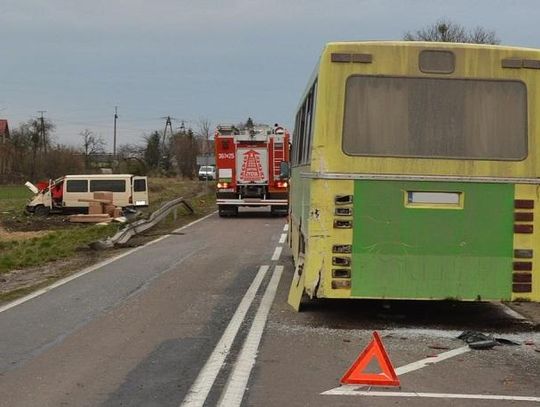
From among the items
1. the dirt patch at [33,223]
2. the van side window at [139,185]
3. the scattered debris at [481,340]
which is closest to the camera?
the scattered debris at [481,340]

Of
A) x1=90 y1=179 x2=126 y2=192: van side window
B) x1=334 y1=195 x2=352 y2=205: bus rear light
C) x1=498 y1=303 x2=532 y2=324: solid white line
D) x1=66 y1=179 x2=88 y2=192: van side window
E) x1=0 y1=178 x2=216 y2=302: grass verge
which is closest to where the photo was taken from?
x1=334 y1=195 x2=352 y2=205: bus rear light

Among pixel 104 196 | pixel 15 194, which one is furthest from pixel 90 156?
pixel 104 196

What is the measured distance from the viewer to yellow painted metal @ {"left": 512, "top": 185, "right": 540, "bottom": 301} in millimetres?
7328

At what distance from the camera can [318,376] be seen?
5.85m

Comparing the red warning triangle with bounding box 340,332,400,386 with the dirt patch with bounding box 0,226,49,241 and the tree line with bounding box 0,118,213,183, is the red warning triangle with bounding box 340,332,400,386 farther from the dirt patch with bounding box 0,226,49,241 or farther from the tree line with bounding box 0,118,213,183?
the tree line with bounding box 0,118,213,183

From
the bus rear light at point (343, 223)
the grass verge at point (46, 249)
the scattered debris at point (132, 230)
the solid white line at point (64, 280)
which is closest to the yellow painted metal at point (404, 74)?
the bus rear light at point (343, 223)

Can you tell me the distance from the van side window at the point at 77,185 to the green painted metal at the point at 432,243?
24.5 meters

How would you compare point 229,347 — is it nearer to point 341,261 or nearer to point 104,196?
point 341,261

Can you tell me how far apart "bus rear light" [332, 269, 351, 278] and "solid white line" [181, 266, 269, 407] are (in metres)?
1.21

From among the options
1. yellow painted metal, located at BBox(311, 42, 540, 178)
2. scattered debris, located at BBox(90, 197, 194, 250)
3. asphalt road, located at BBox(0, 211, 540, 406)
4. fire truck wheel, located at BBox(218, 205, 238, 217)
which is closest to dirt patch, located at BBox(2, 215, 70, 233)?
scattered debris, located at BBox(90, 197, 194, 250)

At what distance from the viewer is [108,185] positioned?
30172 millimetres

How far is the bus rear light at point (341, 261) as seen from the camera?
7.50m

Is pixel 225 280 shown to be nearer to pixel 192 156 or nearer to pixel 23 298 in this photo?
pixel 23 298

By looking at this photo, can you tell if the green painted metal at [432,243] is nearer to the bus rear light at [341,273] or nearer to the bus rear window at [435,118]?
the bus rear light at [341,273]
